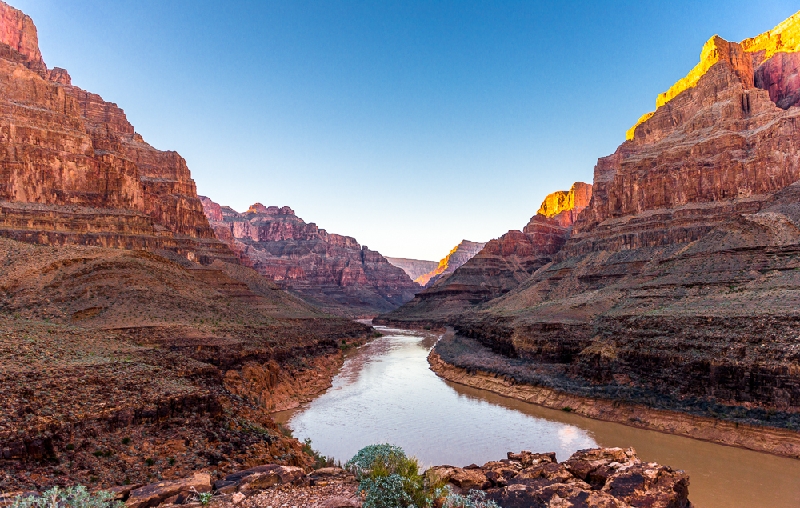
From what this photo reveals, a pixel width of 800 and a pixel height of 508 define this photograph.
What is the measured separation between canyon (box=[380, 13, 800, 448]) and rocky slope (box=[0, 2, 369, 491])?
22.8 meters

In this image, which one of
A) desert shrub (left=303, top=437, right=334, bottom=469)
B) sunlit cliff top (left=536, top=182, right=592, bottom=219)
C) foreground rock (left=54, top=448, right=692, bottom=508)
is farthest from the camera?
sunlit cliff top (left=536, top=182, right=592, bottom=219)

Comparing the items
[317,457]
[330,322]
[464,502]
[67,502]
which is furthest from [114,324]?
[330,322]

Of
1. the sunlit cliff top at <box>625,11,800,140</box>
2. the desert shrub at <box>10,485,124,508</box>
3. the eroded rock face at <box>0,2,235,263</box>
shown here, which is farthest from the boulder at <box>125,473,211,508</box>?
the sunlit cliff top at <box>625,11,800,140</box>

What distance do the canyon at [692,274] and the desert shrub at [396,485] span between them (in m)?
22.5

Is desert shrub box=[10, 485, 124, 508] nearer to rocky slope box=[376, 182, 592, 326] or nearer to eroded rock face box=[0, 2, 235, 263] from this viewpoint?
eroded rock face box=[0, 2, 235, 263]

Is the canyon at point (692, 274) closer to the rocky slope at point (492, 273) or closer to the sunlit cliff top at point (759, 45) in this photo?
the sunlit cliff top at point (759, 45)

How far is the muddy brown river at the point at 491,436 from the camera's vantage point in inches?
769

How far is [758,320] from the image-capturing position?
29.2 metres

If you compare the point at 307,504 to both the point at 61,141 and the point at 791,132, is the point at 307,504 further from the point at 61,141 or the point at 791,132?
the point at 791,132

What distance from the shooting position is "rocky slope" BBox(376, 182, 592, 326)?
130150 mm

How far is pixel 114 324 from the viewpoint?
34750 millimetres

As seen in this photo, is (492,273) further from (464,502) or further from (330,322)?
(464,502)

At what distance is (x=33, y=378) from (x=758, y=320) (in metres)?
36.8

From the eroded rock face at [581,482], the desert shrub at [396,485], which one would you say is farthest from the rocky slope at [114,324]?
the eroded rock face at [581,482]
